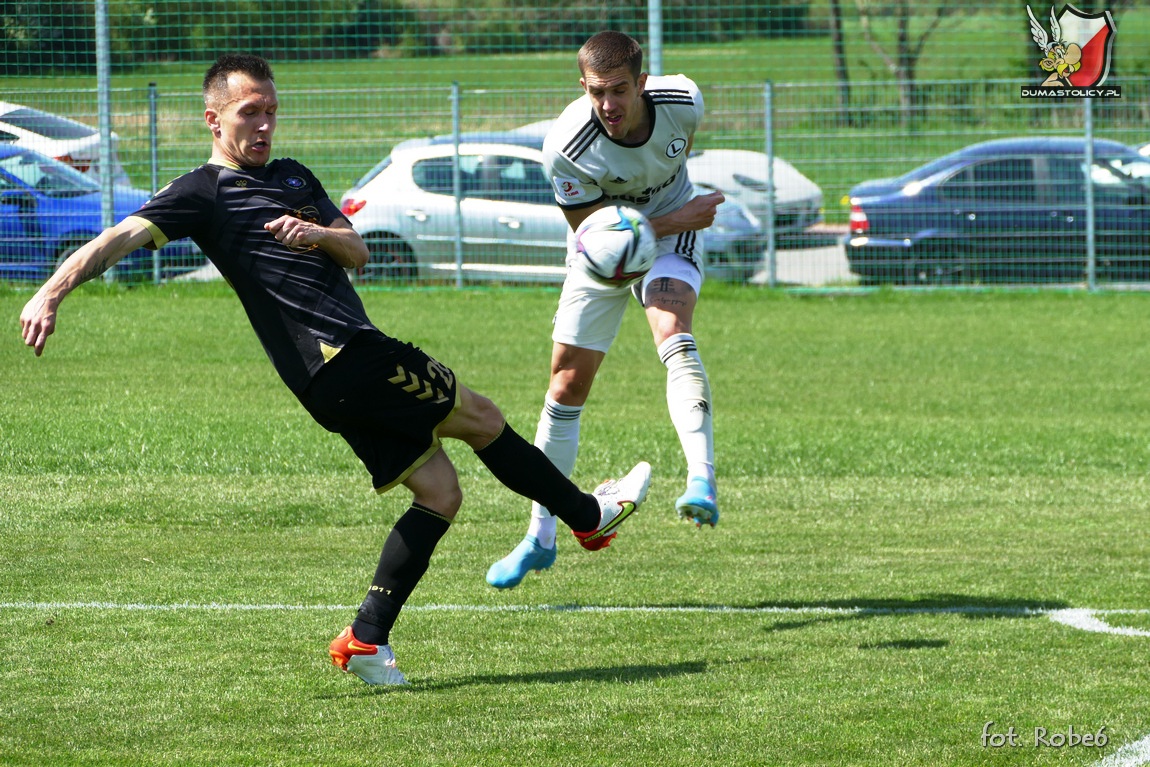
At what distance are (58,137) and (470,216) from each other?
4673 millimetres

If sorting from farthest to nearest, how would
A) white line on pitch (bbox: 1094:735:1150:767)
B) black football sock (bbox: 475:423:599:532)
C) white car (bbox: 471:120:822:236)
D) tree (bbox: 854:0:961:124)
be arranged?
tree (bbox: 854:0:961:124) < white car (bbox: 471:120:822:236) < black football sock (bbox: 475:423:599:532) < white line on pitch (bbox: 1094:735:1150:767)

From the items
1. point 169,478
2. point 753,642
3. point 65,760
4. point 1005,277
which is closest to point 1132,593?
point 753,642

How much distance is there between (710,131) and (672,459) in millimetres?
9934

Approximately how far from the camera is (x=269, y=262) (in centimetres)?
505

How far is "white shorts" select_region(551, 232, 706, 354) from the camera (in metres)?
6.62

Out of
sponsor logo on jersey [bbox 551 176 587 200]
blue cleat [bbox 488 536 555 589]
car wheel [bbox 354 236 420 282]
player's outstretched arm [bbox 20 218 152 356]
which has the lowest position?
blue cleat [bbox 488 536 555 589]

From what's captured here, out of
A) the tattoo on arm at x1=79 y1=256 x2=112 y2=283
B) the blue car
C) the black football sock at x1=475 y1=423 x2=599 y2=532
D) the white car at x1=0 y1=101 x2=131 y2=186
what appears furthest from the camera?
the blue car

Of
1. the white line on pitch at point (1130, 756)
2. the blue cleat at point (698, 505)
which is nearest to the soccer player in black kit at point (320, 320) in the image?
the blue cleat at point (698, 505)

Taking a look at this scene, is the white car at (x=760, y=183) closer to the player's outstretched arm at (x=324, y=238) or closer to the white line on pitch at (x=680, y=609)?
the white line on pitch at (x=680, y=609)

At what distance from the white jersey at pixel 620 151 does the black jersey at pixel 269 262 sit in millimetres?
1723

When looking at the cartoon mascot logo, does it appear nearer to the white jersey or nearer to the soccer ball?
the white jersey

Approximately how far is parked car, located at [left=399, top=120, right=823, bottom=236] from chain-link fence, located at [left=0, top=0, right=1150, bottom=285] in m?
0.03

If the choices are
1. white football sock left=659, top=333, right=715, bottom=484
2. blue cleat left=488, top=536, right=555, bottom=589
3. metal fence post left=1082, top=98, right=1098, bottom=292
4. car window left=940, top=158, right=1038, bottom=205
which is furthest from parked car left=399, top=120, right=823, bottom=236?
blue cleat left=488, top=536, right=555, bottom=589

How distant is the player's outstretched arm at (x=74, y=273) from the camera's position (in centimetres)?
464
